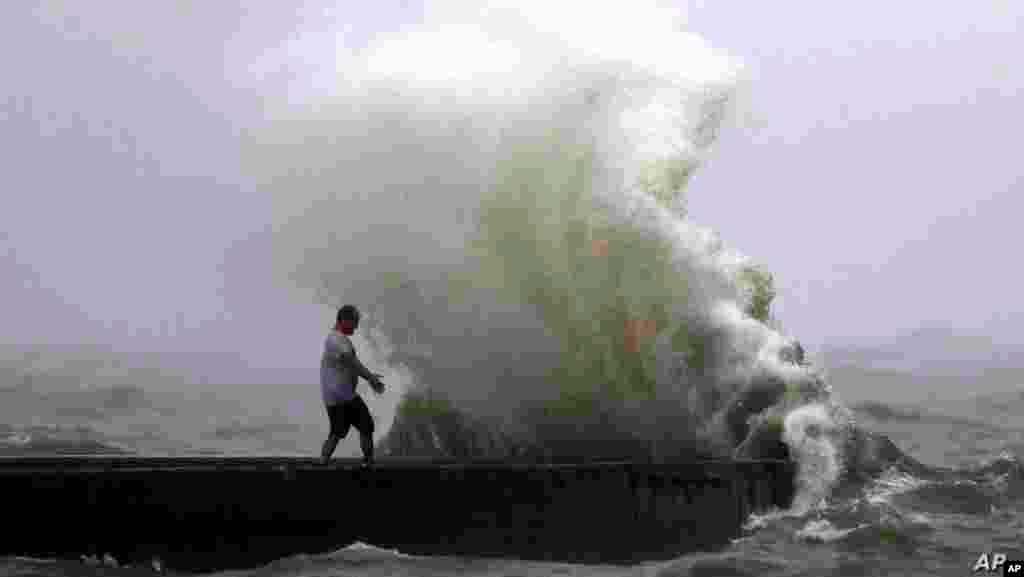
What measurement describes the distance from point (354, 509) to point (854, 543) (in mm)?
6501

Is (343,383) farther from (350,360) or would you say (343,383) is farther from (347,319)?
(347,319)

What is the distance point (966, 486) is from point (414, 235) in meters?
9.52

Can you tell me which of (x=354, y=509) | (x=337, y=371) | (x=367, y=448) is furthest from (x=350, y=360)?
→ (x=354, y=509)

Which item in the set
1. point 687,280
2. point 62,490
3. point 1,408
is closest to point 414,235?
point 687,280

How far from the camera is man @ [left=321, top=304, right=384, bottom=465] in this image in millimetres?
13375

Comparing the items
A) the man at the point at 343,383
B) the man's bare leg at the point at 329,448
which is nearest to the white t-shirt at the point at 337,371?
the man at the point at 343,383

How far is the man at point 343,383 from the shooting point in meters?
13.4

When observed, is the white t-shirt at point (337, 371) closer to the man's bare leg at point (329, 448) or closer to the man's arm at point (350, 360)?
the man's arm at point (350, 360)

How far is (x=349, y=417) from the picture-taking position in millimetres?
13633

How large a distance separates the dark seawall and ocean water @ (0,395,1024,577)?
0.21 meters

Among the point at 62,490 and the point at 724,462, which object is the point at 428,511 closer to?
the point at 62,490

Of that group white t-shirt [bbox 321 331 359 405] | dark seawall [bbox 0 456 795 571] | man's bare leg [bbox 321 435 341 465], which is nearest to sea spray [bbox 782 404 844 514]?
dark seawall [bbox 0 456 795 571]

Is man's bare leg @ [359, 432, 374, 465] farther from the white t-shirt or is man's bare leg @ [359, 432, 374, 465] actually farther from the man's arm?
the man's arm

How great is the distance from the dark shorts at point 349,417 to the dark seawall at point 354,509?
0.46m
